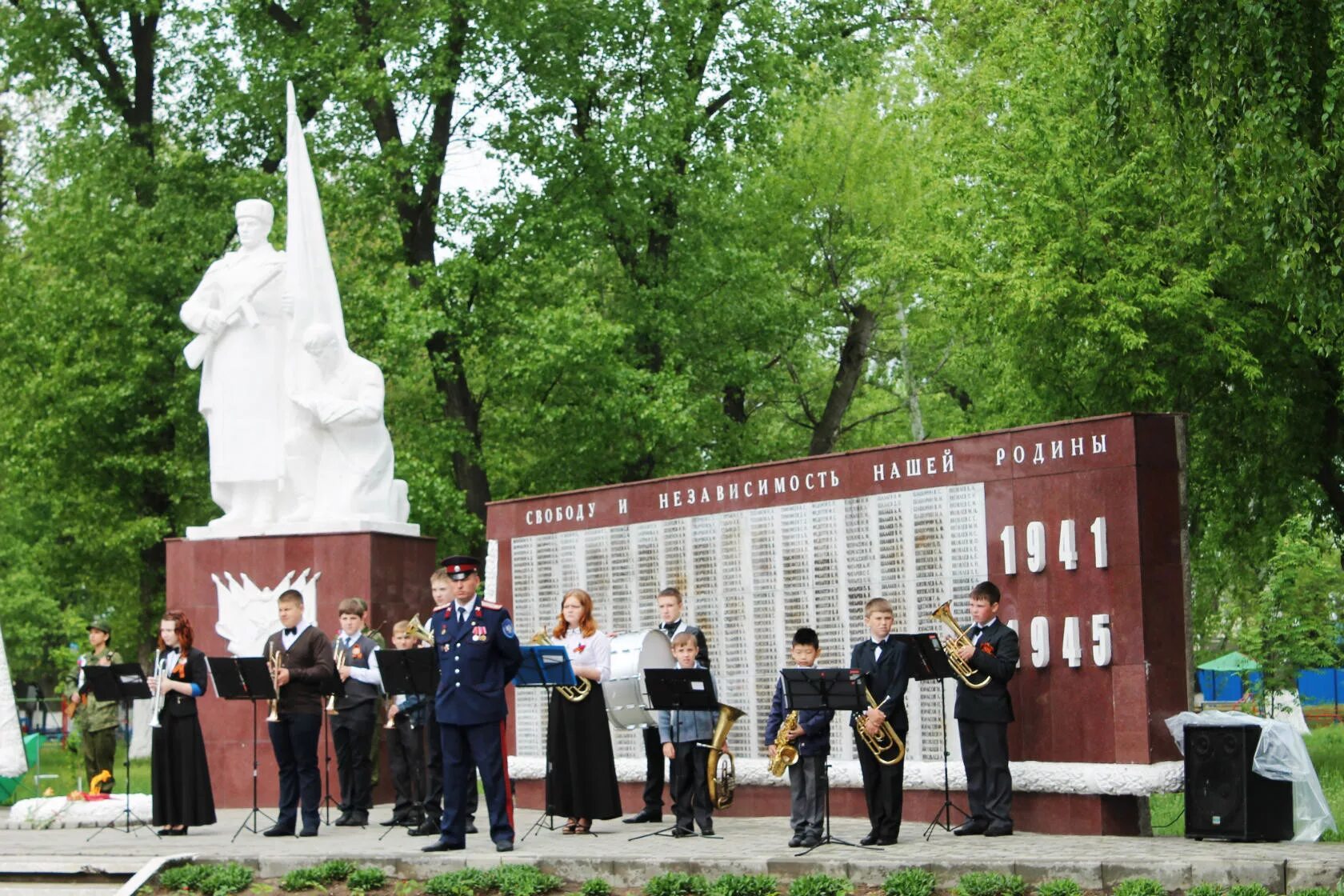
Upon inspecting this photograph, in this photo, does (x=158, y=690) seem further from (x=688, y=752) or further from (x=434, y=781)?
(x=688, y=752)

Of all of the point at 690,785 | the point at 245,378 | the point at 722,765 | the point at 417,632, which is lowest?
the point at 690,785

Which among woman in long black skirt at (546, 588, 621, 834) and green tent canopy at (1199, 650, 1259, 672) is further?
green tent canopy at (1199, 650, 1259, 672)

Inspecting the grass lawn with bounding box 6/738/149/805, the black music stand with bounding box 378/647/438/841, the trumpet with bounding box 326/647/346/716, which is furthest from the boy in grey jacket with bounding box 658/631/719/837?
the grass lawn with bounding box 6/738/149/805

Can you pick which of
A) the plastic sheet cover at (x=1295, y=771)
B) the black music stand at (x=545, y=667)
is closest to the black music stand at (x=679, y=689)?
the black music stand at (x=545, y=667)

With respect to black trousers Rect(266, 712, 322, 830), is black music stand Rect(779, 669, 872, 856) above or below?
above

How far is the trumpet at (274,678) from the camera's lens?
1388 centimetres

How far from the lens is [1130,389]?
2125 centimetres

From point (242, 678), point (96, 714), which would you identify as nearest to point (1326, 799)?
point (242, 678)

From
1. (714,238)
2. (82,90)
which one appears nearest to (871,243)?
(714,238)

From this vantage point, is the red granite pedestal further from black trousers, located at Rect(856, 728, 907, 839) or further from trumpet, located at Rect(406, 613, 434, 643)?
black trousers, located at Rect(856, 728, 907, 839)

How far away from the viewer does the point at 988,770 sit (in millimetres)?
12578

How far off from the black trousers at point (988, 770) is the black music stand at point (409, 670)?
3741 mm

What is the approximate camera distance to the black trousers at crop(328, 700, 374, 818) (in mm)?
A: 15289

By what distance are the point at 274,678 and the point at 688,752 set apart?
3.13 m
